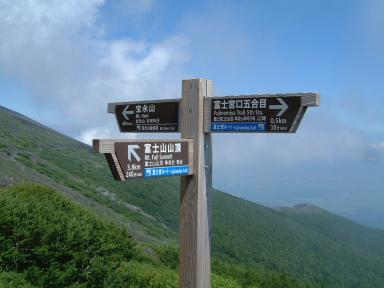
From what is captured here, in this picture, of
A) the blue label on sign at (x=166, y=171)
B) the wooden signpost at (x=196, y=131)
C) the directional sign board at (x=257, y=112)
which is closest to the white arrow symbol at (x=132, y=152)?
the wooden signpost at (x=196, y=131)

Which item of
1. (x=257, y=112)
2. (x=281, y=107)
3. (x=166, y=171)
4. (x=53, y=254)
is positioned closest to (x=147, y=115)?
(x=166, y=171)

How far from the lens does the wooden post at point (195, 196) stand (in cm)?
542

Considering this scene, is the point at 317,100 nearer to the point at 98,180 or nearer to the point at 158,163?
the point at 158,163

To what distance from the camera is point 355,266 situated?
4572 inches

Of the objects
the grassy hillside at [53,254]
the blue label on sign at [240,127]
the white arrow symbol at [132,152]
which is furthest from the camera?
the grassy hillside at [53,254]

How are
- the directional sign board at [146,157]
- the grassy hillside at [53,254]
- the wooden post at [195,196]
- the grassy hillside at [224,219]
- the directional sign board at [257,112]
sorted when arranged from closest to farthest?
the directional sign board at [146,157]
the directional sign board at [257,112]
the wooden post at [195,196]
the grassy hillside at [53,254]
the grassy hillside at [224,219]

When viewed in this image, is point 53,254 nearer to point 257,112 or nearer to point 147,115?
point 147,115

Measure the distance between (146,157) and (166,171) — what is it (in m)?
0.31

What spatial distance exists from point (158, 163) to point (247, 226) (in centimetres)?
9582

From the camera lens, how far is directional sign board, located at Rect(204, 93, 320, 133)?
4914 millimetres

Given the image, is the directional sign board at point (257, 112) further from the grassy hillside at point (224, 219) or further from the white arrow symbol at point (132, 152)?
the grassy hillside at point (224, 219)

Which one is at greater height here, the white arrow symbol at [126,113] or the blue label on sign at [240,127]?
the white arrow symbol at [126,113]

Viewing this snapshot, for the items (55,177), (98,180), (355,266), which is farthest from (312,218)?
(55,177)

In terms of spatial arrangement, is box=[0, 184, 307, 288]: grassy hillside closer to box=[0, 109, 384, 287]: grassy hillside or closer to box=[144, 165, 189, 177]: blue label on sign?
box=[144, 165, 189, 177]: blue label on sign
